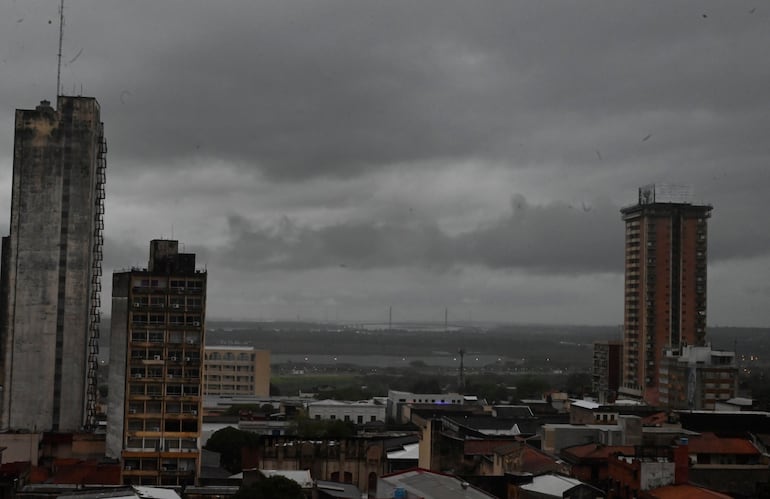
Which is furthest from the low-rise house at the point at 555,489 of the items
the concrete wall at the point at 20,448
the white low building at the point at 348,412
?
the white low building at the point at 348,412

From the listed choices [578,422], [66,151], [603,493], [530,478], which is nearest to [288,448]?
[530,478]

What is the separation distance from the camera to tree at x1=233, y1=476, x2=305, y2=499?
4062 cm

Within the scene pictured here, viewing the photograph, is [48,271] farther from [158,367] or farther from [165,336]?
[158,367]

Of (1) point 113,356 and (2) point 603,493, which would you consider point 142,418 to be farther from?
(2) point 603,493

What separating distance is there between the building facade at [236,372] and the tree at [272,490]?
10680 cm

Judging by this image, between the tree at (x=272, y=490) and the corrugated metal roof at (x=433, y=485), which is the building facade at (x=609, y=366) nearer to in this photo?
the corrugated metal roof at (x=433, y=485)

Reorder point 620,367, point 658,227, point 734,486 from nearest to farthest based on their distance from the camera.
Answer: point 734,486 → point 658,227 → point 620,367

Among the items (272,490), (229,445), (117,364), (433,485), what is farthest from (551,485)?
(229,445)

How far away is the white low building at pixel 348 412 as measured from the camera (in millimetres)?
106625

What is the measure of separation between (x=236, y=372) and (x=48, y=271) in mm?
73021

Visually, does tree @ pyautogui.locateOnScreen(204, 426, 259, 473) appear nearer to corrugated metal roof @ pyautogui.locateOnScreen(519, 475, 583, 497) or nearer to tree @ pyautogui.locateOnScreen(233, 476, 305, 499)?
tree @ pyautogui.locateOnScreen(233, 476, 305, 499)

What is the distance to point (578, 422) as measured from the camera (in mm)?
77688

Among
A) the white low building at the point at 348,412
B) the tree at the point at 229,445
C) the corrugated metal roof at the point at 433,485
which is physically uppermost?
the corrugated metal roof at the point at 433,485

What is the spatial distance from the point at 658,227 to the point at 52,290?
76.9 metres
